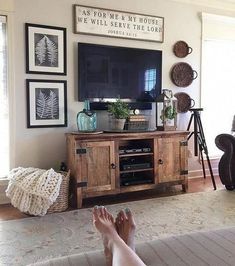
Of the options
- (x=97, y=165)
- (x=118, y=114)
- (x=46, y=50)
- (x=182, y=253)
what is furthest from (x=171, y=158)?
(x=182, y=253)

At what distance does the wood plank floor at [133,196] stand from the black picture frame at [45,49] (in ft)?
4.90

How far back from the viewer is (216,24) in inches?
171

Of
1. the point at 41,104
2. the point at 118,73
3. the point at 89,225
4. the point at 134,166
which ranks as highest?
the point at 118,73

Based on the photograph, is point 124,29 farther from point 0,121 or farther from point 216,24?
point 0,121

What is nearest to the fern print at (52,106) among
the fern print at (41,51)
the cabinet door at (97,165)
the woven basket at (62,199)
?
the fern print at (41,51)

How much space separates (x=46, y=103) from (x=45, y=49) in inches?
23.7

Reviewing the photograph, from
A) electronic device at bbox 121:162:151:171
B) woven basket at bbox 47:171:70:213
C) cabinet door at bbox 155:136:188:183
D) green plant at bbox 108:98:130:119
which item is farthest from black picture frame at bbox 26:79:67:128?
cabinet door at bbox 155:136:188:183

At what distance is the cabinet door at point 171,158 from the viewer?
347cm

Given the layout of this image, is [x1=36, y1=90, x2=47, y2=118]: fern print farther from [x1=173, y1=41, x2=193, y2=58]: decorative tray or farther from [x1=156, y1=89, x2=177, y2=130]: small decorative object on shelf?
[x1=173, y1=41, x2=193, y2=58]: decorative tray

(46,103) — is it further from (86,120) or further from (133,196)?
(133,196)

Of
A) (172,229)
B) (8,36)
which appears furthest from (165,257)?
(8,36)

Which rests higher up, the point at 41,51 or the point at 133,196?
the point at 41,51

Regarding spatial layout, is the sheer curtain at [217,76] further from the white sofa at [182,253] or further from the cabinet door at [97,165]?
the white sofa at [182,253]

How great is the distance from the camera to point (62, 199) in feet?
9.82
